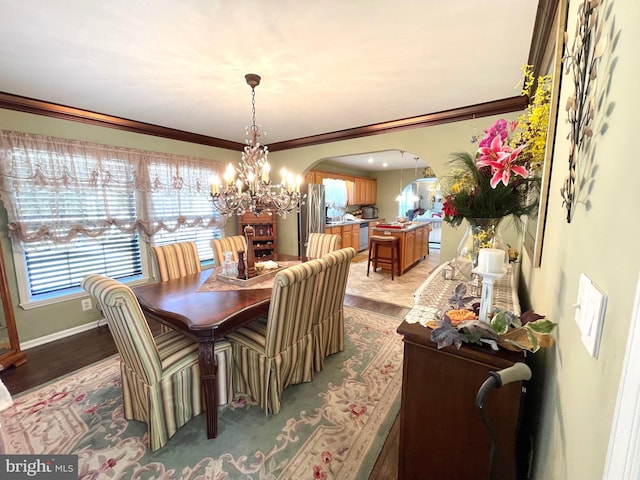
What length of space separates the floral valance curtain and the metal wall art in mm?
3882

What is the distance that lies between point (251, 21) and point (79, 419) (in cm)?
272

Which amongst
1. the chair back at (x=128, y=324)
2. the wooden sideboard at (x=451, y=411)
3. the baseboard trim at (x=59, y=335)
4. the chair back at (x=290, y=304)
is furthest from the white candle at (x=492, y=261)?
the baseboard trim at (x=59, y=335)

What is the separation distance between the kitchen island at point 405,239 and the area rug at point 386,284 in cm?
21

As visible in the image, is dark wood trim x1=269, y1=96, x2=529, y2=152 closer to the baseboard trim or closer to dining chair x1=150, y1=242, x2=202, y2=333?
dining chair x1=150, y1=242, x2=202, y2=333

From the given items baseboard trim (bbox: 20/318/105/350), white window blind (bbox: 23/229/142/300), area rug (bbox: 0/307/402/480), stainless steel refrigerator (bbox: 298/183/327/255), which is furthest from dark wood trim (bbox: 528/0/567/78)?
baseboard trim (bbox: 20/318/105/350)

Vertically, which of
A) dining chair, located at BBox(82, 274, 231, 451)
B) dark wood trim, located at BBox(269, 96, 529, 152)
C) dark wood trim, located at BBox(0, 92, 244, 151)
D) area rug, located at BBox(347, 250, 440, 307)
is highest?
dark wood trim, located at BBox(269, 96, 529, 152)

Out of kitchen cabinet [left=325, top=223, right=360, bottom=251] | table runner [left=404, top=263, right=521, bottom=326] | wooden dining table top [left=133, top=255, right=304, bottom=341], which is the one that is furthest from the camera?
kitchen cabinet [left=325, top=223, right=360, bottom=251]

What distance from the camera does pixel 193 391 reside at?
5.55 ft

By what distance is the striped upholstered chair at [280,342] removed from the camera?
162cm

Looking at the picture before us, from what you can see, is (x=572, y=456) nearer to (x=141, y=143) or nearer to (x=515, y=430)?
(x=515, y=430)

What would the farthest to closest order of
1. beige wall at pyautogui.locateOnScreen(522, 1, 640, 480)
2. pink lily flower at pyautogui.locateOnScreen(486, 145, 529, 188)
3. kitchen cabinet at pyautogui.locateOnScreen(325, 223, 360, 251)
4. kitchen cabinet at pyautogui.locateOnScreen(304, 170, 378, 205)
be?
kitchen cabinet at pyautogui.locateOnScreen(325, 223, 360, 251), kitchen cabinet at pyautogui.locateOnScreen(304, 170, 378, 205), pink lily flower at pyautogui.locateOnScreen(486, 145, 529, 188), beige wall at pyautogui.locateOnScreen(522, 1, 640, 480)

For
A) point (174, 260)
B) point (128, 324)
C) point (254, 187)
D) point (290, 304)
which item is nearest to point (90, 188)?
point (174, 260)

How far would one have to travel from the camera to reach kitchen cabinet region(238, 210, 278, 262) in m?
4.39

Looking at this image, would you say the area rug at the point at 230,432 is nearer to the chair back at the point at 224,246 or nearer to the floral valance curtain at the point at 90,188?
the chair back at the point at 224,246
